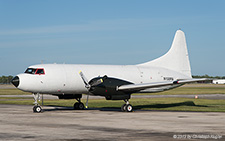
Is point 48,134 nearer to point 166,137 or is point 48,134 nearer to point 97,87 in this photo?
point 166,137

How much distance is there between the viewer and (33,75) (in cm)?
2798

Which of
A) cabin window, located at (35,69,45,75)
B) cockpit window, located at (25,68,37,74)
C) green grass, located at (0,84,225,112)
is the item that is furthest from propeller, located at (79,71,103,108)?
green grass, located at (0,84,225,112)

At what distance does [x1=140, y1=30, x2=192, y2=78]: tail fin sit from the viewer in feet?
119

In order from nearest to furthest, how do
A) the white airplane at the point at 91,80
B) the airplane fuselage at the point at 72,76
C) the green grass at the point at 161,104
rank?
the airplane fuselage at the point at 72,76
the white airplane at the point at 91,80
the green grass at the point at 161,104

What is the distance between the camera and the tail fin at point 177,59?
36250mm

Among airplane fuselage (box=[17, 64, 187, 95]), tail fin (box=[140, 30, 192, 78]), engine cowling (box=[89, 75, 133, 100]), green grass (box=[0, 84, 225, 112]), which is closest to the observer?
airplane fuselage (box=[17, 64, 187, 95])

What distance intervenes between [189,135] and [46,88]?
52.3ft

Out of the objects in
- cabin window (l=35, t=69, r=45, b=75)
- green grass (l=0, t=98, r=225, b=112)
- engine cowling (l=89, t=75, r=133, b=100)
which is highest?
cabin window (l=35, t=69, r=45, b=75)

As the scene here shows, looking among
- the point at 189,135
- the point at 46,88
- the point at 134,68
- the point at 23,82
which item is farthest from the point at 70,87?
the point at 189,135

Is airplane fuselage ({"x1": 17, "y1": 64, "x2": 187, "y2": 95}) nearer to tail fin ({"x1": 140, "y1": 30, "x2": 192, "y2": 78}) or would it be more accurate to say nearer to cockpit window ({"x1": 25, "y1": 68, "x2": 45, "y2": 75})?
cockpit window ({"x1": 25, "y1": 68, "x2": 45, "y2": 75})

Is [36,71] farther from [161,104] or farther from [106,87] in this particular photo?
[161,104]

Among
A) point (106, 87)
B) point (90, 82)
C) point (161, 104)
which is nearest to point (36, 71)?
point (90, 82)

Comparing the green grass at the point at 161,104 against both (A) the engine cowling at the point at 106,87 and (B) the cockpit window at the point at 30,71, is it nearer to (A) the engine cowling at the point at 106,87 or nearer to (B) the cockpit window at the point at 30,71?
(A) the engine cowling at the point at 106,87

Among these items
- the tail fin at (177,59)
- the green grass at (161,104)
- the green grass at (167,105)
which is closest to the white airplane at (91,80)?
the tail fin at (177,59)
